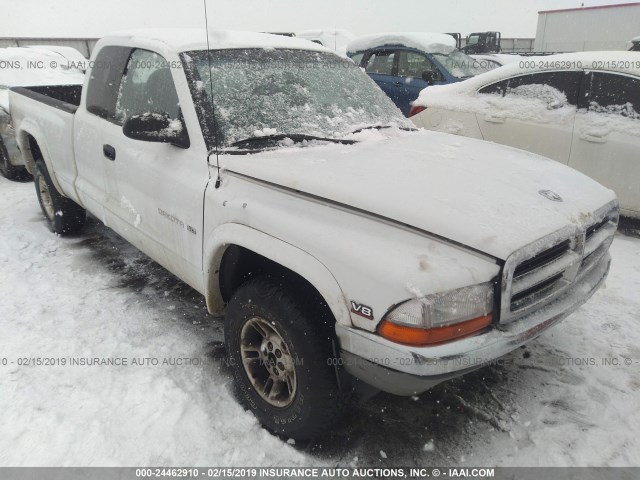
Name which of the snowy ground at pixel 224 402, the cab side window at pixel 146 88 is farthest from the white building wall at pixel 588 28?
the cab side window at pixel 146 88

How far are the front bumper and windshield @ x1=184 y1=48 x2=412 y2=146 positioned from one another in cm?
128

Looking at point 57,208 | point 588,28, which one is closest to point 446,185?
point 57,208

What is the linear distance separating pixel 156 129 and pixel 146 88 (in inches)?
27.9

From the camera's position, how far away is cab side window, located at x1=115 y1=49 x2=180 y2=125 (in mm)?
2830

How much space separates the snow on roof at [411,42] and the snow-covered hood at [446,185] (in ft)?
23.7

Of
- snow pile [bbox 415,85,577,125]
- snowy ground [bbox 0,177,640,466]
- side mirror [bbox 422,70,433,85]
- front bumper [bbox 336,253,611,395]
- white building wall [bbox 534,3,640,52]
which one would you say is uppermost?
white building wall [bbox 534,3,640,52]

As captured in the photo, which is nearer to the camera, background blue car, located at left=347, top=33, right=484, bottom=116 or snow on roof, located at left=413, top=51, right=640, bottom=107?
snow on roof, located at left=413, top=51, right=640, bottom=107

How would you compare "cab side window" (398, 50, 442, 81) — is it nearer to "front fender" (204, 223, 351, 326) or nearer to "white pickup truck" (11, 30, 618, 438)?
"white pickup truck" (11, 30, 618, 438)

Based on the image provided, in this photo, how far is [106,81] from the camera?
3.48 meters

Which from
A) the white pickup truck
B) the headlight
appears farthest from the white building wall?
the headlight

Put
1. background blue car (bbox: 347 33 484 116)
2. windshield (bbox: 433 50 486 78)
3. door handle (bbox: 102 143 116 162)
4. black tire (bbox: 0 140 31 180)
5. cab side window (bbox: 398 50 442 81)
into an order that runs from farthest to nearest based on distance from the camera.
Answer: windshield (bbox: 433 50 486 78)
cab side window (bbox: 398 50 442 81)
background blue car (bbox: 347 33 484 116)
black tire (bbox: 0 140 31 180)
door handle (bbox: 102 143 116 162)

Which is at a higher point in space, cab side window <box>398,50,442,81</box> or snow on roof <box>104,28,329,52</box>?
snow on roof <box>104,28,329,52</box>

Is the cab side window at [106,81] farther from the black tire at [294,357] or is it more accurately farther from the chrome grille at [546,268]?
the chrome grille at [546,268]

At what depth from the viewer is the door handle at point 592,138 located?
4551mm
